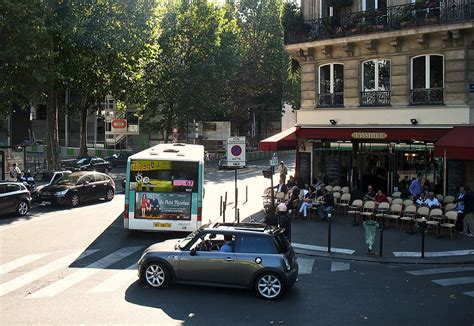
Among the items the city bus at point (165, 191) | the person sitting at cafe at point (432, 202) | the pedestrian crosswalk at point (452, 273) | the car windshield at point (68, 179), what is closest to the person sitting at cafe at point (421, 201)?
the person sitting at cafe at point (432, 202)

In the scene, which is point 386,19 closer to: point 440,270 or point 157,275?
point 440,270

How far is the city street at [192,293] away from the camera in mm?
9727

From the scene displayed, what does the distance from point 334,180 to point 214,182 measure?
1271cm

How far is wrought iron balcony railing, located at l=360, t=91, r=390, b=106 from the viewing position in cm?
2309

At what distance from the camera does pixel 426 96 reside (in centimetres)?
2197

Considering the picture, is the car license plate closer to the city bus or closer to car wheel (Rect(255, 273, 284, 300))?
the city bus

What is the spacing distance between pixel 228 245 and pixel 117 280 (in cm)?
278

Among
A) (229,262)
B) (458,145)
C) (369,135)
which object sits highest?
(369,135)

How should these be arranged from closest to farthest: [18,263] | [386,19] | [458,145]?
[18,263] → [458,145] → [386,19]

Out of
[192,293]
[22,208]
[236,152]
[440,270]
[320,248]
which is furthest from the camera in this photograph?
[22,208]

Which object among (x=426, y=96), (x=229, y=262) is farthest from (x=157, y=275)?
(x=426, y=96)

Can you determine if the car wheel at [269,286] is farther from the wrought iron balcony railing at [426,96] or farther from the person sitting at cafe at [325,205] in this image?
the wrought iron balcony railing at [426,96]

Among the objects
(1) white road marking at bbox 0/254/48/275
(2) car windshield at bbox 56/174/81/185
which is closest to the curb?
(1) white road marking at bbox 0/254/48/275

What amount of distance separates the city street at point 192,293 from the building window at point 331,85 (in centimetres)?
1095
